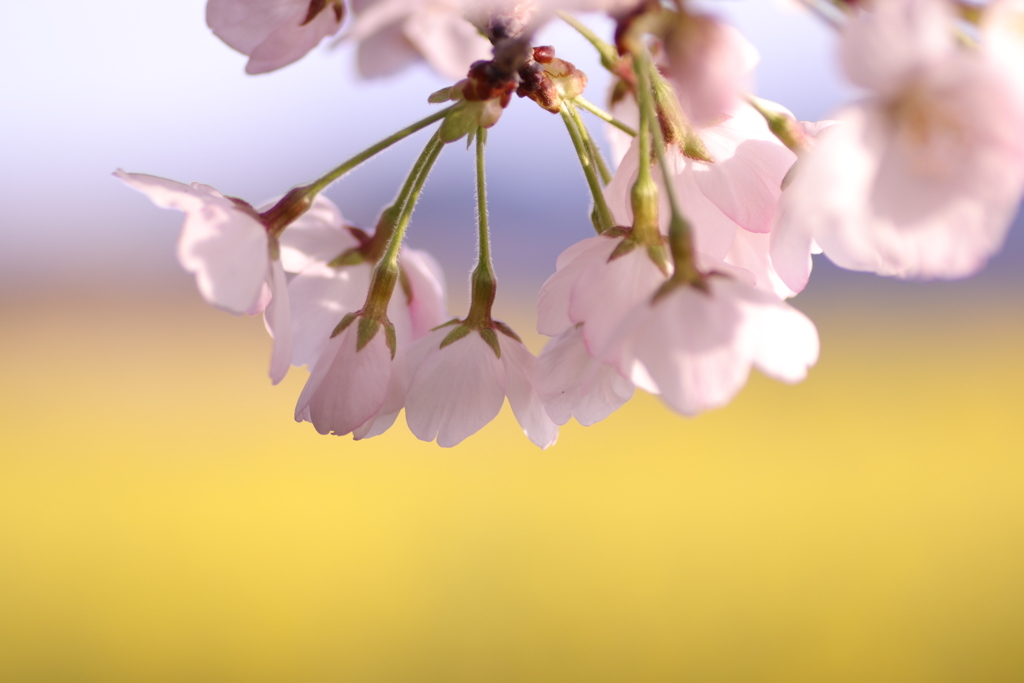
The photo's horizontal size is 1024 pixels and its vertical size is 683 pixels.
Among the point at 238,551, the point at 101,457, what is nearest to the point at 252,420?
the point at 101,457

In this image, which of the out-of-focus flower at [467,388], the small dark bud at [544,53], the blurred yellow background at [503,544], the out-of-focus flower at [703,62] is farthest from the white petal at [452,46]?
the blurred yellow background at [503,544]

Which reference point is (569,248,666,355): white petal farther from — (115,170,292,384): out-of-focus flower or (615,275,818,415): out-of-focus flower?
(115,170,292,384): out-of-focus flower

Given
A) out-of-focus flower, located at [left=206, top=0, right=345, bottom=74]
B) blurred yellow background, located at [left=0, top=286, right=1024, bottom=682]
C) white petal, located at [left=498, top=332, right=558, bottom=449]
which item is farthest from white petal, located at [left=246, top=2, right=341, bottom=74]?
blurred yellow background, located at [left=0, top=286, right=1024, bottom=682]

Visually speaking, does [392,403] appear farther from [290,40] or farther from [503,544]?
[503,544]

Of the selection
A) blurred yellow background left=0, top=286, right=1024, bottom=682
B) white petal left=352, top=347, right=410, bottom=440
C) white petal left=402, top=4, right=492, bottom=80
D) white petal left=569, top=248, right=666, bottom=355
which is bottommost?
blurred yellow background left=0, top=286, right=1024, bottom=682

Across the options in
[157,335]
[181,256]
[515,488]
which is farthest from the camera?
[157,335]

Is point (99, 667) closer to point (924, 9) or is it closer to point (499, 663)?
point (499, 663)

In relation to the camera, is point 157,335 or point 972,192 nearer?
point 972,192
